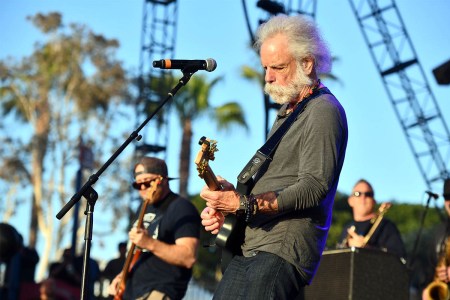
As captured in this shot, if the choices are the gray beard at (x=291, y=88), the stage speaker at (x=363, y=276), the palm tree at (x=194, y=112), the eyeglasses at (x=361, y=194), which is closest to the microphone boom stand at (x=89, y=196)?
the gray beard at (x=291, y=88)

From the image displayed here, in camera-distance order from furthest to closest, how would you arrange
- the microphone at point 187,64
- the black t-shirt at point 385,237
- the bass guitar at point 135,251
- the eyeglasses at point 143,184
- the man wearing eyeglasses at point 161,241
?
the black t-shirt at point 385,237, the eyeglasses at point 143,184, the bass guitar at point 135,251, the man wearing eyeglasses at point 161,241, the microphone at point 187,64

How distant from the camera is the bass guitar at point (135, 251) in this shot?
7.16 m

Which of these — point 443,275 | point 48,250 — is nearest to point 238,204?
point 443,275

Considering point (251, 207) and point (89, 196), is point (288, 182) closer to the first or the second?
point (251, 207)

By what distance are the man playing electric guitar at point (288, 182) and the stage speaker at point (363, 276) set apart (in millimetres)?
3185

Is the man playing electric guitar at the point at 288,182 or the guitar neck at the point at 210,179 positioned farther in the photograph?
the guitar neck at the point at 210,179

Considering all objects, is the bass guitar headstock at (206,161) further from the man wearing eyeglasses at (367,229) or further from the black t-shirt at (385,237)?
the black t-shirt at (385,237)

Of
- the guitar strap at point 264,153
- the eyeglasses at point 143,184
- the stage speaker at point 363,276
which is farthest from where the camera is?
the stage speaker at point 363,276

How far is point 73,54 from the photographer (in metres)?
38.7

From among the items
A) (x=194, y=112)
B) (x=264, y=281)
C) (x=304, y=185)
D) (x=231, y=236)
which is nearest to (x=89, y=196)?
(x=231, y=236)

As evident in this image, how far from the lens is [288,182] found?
4.33 m

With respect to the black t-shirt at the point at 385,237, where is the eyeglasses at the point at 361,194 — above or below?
above

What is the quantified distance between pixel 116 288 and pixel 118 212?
104ft

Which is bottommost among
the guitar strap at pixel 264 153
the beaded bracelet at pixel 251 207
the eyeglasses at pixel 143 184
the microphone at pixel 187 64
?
the beaded bracelet at pixel 251 207
